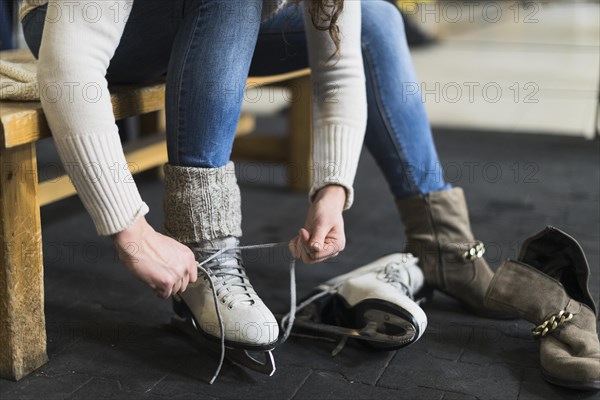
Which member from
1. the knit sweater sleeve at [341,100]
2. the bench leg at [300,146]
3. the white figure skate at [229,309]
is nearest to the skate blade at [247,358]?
the white figure skate at [229,309]

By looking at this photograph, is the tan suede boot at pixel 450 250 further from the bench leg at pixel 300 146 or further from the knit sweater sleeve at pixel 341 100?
the bench leg at pixel 300 146

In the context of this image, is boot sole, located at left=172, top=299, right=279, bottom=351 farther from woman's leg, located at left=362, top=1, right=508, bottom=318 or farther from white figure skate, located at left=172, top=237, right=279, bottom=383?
woman's leg, located at left=362, top=1, right=508, bottom=318

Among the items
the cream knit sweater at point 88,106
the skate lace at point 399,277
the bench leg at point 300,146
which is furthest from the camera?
the bench leg at point 300,146

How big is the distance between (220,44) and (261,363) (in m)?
0.38

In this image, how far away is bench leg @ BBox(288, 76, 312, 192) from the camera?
175cm

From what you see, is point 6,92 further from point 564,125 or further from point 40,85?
point 564,125

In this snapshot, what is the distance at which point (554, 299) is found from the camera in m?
0.99

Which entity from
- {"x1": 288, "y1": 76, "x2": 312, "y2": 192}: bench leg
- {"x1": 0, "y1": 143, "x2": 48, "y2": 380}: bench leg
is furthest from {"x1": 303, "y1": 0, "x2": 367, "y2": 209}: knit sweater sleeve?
{"x1": 288, "y1": 76, "x2": 312, "y2": 192}: bench leg

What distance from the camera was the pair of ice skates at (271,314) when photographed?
36.1 inches

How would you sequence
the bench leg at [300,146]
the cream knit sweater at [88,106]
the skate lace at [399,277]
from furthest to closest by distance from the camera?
the bench leg at [300,146] → the skate lace at [399,277] → the cream knit sweater at [88,106]

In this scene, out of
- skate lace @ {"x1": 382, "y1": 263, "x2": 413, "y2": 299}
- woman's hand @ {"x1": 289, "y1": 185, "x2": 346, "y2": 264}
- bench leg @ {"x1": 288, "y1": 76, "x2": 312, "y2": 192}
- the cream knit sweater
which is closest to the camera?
the cream knit sweater

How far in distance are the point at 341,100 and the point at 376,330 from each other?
0.29m

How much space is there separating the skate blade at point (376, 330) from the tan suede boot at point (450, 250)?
16 centimetres

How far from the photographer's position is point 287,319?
3.53ft
